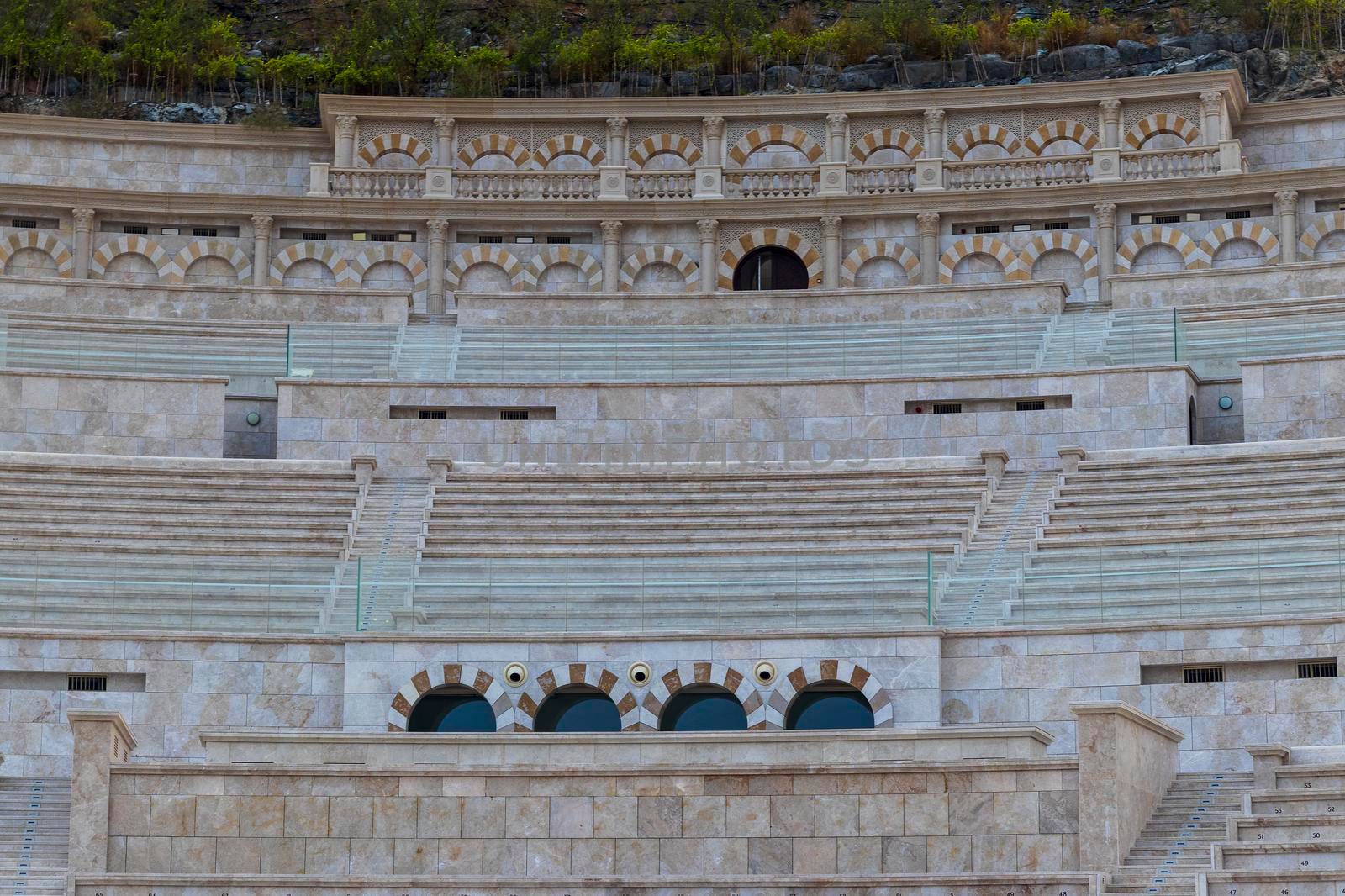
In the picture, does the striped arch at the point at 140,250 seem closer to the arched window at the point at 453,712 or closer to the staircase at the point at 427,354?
the staircase at the point at 427,354

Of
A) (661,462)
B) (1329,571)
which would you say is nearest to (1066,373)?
(661,462)

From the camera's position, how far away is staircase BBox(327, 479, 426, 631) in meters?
26.3

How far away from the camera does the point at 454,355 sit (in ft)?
115

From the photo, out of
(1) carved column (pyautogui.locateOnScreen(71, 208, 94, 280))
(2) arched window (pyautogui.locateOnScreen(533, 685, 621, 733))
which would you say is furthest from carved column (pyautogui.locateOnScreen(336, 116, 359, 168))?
(2) arched window (pyautogui.locateOnScreen(533, 685, 621, 733))

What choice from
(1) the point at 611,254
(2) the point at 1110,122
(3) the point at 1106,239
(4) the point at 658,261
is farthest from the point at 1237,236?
(1) the point at 611,254

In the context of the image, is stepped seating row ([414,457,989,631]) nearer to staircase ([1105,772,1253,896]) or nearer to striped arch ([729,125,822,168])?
staircase ([1105,772,1253,896])

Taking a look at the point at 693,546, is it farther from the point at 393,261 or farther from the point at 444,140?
the point at 444,140

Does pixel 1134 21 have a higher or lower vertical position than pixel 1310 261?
higher

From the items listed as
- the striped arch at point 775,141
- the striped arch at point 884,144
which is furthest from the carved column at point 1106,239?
the striped arch at point 775,141

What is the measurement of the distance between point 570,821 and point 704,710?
4.08 meters

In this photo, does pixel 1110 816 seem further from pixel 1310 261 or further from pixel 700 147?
pixel 700 147

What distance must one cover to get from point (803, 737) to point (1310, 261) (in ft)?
Result: 58.3

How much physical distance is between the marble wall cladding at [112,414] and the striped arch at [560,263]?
30.8ft

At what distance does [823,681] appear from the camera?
25.7 metres
